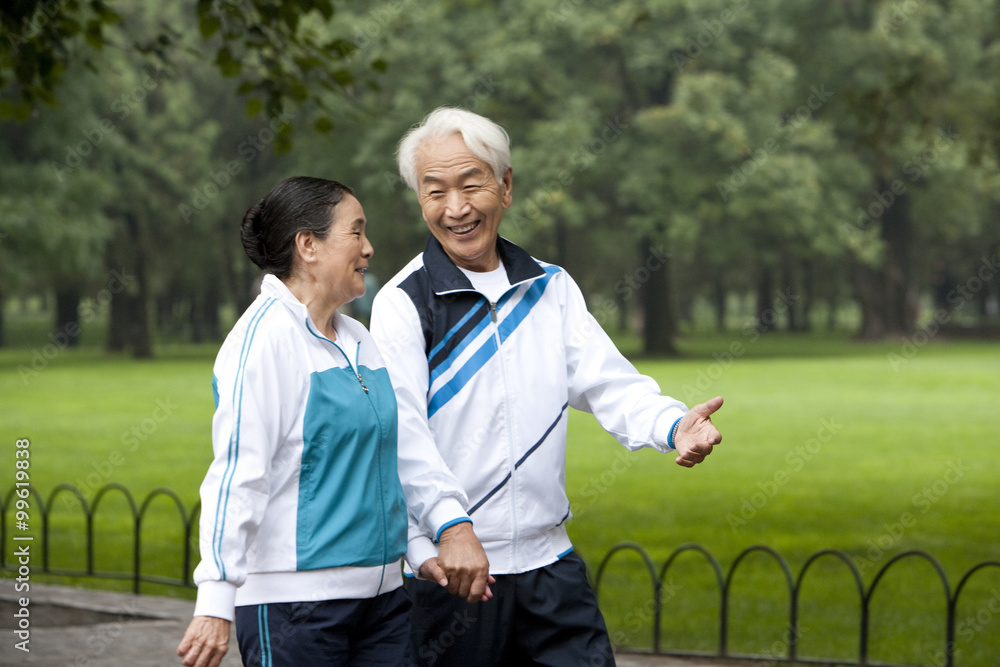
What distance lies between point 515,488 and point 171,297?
55.5 m

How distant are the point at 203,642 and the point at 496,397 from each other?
93cm

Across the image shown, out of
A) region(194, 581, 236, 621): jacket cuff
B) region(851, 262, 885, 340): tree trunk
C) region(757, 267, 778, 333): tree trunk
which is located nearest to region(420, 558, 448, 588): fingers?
region(194, 581, 236, 621): jacket cuff

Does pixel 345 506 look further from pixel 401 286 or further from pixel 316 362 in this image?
pixel 401 286

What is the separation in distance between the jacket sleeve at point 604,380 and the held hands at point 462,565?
528 millimetres

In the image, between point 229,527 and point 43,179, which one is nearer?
point 229,527

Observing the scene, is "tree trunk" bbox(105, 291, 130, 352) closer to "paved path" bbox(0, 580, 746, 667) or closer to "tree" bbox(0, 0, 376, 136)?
"tree" bbox(0, 0, 376, 136)

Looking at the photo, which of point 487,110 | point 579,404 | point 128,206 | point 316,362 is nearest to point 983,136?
point 579,404

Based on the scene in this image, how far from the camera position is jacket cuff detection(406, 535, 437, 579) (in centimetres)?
274

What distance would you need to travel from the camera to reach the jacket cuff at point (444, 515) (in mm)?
2678

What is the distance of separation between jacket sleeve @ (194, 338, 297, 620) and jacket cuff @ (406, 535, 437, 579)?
1.49ft

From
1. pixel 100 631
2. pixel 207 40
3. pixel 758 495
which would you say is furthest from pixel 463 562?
pixel 758 495

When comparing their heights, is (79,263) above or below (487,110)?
below

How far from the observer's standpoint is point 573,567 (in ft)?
9.82

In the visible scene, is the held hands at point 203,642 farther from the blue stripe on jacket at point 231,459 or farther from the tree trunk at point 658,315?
the tree trunk at point 658,315
